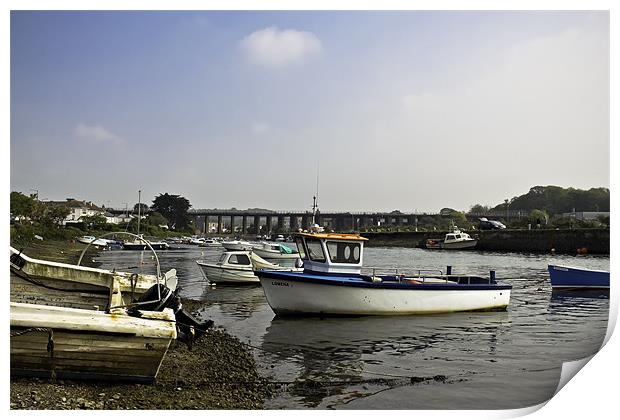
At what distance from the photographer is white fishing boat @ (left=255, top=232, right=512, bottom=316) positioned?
39.8 ft

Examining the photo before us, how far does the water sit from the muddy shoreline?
0.36 meters

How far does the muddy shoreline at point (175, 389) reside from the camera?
5672 mm

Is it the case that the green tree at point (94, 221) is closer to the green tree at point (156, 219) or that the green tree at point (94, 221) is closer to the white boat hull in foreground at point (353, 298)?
the green tree at point (156, 219)

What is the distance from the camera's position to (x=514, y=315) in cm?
1362

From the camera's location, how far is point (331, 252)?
42.2ft

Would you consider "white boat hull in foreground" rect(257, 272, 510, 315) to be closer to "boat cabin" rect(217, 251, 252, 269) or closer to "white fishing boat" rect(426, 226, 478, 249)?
"boat cabin" rect(217, 251, 252, 269)

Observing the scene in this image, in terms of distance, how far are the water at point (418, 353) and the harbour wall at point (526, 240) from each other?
56.9 ft

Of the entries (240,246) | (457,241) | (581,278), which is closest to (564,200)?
(581,278)

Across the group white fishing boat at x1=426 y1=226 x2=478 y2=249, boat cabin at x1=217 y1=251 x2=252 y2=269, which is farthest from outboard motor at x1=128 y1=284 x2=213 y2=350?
white fishing boat at x1=426 y1=226 x2=478 y2=249

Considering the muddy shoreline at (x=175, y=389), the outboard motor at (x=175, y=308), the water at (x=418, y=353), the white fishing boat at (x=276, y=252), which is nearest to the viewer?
the muddy shoreline at (x=175, y=389)

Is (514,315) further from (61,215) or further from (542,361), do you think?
(61,215)

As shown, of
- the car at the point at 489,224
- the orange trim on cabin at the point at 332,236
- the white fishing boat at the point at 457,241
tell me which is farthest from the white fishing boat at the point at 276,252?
the white fishing boat at the point at 457,241
